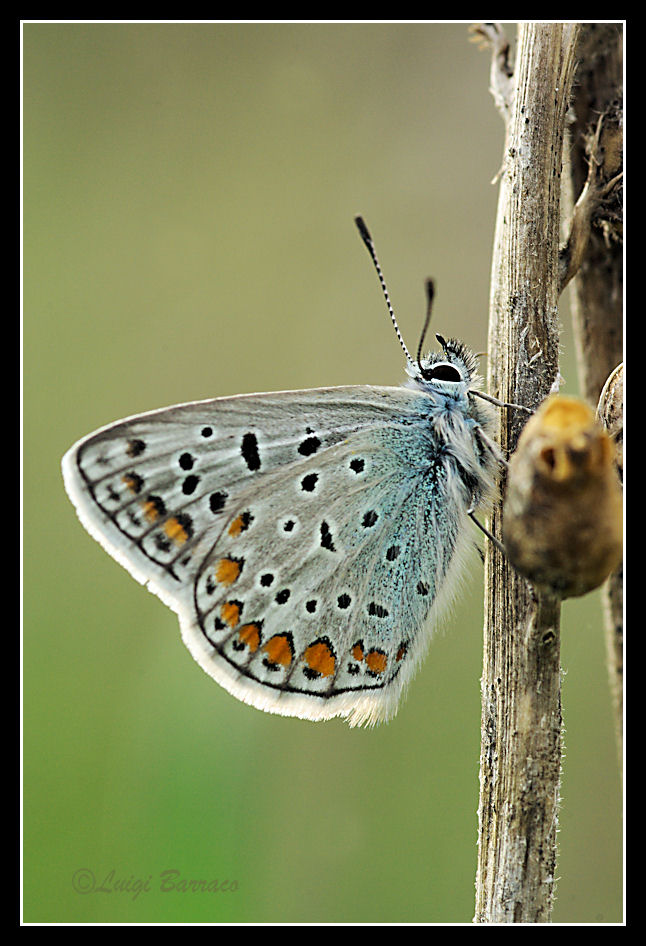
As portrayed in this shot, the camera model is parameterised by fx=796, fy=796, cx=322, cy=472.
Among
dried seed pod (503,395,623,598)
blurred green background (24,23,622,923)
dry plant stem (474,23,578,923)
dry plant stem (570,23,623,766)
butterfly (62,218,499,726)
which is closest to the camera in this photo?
dried seed pod (503,395,623,598)

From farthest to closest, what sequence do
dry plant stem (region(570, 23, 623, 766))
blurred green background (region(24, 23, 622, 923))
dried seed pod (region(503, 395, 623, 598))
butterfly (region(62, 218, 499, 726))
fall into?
blurred green background (region(24, 23, 622, 923)), butterfly (region(62, 218, 499, 726)), dry plant stem (region(570, 23, 623, 766)), dried seed pod (region(503, 395, 623, 598))

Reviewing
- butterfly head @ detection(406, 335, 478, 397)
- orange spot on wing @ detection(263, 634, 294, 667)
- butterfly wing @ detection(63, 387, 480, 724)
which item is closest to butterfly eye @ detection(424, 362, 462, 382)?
butterfly head @ detection(406, 335, 478, 397)

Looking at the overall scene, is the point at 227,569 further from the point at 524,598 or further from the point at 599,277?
the point at 599,277

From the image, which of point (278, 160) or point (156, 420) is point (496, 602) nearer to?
point (156, 420)

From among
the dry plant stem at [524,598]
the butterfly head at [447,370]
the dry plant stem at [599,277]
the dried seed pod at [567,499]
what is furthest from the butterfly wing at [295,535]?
the dried seed pod at [567,499]

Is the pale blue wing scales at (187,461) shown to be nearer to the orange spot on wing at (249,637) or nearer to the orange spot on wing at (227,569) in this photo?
the orange spot on wing at (227,569)

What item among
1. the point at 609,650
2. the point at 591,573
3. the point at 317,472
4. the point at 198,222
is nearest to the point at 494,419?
the point at 317,472

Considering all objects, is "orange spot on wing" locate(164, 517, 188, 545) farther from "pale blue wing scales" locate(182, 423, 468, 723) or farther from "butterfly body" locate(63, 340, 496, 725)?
"pale blue wing scales" locate(182, 423, 468, 723)
